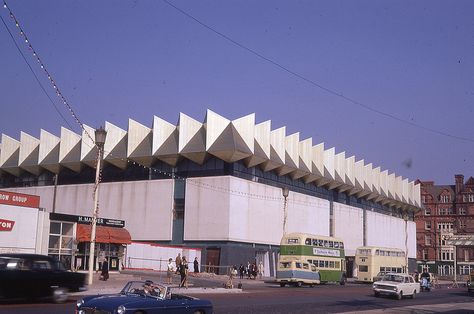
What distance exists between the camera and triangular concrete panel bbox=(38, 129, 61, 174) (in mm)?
76875

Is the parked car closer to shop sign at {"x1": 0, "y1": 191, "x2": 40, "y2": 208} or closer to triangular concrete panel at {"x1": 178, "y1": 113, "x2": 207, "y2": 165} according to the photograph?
shop sign at {"x1": 0, "y1": 191, "x2": 40, "y2": 208}

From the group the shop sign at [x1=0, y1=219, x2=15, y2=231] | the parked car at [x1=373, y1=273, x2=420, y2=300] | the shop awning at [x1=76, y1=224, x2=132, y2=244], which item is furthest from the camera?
the shop awning at [x1=76, y1=224, x2=132, y2=244]

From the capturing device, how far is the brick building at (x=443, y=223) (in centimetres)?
11150

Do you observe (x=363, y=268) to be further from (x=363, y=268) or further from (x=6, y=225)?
(x=6, y=225)

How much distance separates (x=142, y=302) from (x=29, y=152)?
70543 mm

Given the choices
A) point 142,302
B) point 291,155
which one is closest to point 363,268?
point 291,155

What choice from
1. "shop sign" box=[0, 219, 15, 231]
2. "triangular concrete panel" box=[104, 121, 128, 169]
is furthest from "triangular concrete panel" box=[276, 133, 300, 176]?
"shop sign" box=[0, 219, 15, 231]

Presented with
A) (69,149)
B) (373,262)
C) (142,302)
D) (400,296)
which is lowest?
(400,296)

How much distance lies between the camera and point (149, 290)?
48.8 feet

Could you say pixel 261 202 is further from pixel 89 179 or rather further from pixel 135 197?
pixel 89 179

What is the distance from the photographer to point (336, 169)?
86.1 m

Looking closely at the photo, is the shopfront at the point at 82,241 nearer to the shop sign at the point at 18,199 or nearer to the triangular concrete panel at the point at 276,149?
the shop sign at the point at 18,199

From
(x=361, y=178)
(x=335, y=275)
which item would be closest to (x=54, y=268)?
(x=335, y=275)

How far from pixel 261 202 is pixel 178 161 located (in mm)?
10690
